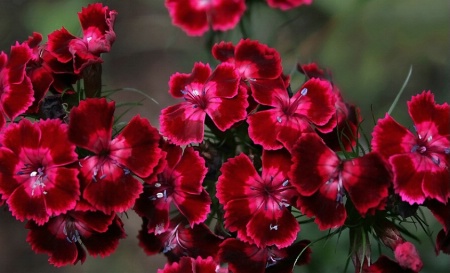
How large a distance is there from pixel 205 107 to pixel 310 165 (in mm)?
223

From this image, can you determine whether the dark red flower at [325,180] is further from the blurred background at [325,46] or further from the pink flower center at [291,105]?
the blurred background at [325,46]

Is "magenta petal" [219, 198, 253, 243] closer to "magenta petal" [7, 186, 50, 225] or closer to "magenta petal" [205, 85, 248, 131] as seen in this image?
"magenta petal" [205, 85, 248, 131]

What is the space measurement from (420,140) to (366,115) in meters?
0.64

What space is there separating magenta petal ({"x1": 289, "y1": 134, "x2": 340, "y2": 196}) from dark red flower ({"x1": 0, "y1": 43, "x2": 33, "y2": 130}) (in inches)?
18.9


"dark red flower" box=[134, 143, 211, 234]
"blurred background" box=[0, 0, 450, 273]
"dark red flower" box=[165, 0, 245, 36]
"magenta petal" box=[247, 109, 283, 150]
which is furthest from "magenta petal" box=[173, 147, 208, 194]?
"blurred background" box=[0, 0, 450, 273]

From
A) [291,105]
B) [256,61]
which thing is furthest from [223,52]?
[291,105]

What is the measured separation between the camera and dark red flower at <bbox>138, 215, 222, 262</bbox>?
51.0 inches

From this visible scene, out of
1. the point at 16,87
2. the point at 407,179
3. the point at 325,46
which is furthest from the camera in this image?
the point at 325,46

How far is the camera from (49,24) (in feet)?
6.95

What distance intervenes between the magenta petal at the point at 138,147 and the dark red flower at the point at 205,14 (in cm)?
19

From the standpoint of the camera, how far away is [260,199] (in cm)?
121

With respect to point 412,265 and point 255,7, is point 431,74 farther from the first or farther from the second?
point 412,265

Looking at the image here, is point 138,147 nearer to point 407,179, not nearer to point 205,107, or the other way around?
point 205,107

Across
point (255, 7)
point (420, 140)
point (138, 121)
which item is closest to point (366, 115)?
point (255, 7)
